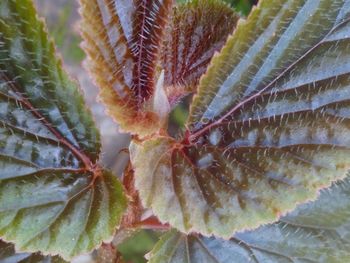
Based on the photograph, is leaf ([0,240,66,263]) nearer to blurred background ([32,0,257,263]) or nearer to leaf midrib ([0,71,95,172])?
leaf midrib ([0,71,95,172])

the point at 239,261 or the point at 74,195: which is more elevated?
the point at 74,195

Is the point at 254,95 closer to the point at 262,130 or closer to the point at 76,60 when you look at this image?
the point at 262,130

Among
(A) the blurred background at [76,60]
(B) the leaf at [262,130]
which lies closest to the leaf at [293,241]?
(B) the leaf at [262,130]

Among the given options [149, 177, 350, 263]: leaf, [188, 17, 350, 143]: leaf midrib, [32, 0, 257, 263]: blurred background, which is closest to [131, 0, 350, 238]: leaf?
[188, 17, 350, 143]: leaf midrib

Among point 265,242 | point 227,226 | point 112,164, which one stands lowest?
point 112,164

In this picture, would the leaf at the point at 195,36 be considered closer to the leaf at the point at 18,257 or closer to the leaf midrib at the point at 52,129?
the leaf midrib at the point at 52,129

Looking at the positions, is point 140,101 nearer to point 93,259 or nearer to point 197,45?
point 197,45

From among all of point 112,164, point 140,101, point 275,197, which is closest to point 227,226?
point 275,197
